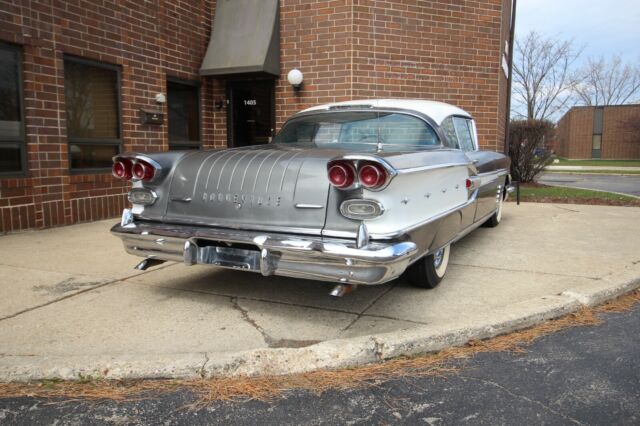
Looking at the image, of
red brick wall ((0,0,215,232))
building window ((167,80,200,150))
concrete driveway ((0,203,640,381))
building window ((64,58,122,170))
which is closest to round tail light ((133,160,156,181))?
concrete driveway ((0,203,640,381))

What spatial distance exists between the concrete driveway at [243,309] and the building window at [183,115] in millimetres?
3928

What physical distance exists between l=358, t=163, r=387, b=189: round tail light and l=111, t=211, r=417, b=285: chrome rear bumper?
0.34m

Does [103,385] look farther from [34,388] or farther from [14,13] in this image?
[14,13]

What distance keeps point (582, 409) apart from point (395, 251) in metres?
1.18

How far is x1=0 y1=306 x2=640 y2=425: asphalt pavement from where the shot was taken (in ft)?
7.47

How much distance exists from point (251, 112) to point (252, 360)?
7.78m

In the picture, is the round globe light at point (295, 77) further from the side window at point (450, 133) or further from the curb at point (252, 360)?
the curb at point (252, 360)

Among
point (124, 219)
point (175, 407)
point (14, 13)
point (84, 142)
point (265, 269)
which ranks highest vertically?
point (14, 13)

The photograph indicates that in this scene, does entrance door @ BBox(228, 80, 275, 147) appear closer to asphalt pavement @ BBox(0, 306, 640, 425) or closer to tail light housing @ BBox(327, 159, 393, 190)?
tail light housing @ BBox(327, 159, 393, 190)

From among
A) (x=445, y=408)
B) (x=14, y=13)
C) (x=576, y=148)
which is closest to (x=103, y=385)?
(x=445, y=408)

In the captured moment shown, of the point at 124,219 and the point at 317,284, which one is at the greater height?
the point at 124,219

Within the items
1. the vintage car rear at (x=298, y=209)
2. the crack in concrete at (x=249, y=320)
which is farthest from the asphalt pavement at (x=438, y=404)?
the vintage car rear at (x=298, y=209)

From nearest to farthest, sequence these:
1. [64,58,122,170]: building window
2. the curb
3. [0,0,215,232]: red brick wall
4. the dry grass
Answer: the dry grass, the curb, [0,0,215,232]: red brick wall, [64,58,122,170]: building window

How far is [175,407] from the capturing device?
239 cm
